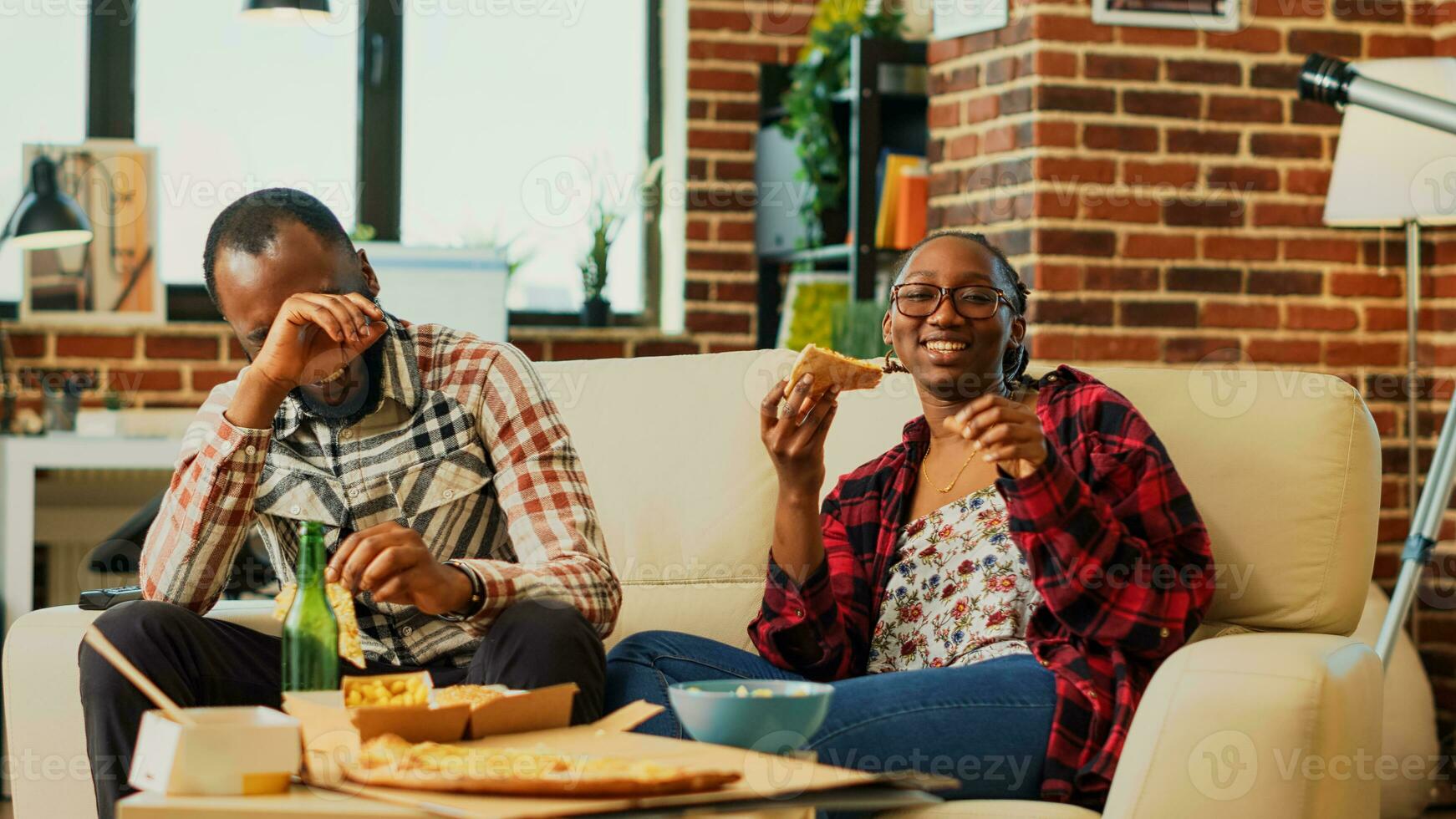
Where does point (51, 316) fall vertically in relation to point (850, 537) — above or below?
above

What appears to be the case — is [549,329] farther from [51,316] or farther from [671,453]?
[671,453]

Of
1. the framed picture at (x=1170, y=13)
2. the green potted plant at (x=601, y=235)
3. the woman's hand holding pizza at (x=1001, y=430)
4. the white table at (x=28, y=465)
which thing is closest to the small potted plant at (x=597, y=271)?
the green potted plant at (x=601, y=235)

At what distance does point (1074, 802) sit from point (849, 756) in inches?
11.2

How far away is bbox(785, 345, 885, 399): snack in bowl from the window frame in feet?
8.83

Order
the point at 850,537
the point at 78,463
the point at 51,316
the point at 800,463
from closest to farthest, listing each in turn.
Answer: the point at 800,463 < the point at 850,537 < the point at 78,463 < the point at 51,316

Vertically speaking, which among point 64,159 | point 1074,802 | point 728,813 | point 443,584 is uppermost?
point 64,159

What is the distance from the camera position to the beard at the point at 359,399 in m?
1.97

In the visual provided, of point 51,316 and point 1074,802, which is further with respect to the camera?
point 51,316

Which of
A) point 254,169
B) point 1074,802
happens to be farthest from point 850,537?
point 254,169

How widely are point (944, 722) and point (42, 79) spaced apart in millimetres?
3614

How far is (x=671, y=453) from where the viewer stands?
245 cm

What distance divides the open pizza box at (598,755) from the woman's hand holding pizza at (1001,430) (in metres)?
0.57

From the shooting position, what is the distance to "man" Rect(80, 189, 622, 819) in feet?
5.30

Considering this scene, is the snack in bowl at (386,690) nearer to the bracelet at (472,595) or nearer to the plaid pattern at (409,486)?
the bracelet at (472,595)
